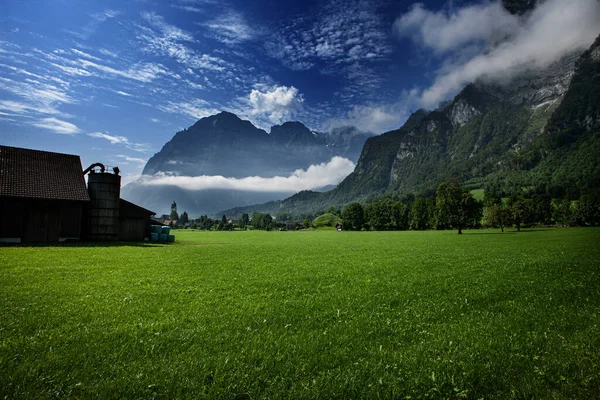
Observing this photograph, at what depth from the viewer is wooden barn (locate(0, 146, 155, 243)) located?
35.9 meters

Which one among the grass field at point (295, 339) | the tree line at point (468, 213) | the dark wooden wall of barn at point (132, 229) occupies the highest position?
the tree line at point (468, 213)

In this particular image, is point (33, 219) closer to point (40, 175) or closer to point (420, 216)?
point (40, 175)

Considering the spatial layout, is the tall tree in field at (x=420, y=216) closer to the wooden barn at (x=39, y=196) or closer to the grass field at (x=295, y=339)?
the grass field at (x=295, y=339)

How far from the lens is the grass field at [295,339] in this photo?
18.5ft

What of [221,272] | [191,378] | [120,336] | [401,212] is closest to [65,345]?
[120,336]

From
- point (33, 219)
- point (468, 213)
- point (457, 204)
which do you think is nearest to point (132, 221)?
point (33, 219)

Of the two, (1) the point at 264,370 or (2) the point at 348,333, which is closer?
(1) the point at 264,370

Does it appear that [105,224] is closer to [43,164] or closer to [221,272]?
[43,164]

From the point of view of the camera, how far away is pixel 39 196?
36.4 m

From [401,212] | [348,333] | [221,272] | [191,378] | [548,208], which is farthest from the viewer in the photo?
[401,212]

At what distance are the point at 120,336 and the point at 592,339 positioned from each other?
12.8 meters

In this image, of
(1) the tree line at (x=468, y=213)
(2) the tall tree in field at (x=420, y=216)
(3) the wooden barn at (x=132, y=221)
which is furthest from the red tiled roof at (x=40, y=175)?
(2) the tall tree in field at (x=420, y=216)

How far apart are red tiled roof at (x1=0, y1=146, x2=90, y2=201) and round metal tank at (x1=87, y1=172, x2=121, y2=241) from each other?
2.86m

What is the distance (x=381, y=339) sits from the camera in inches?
315
